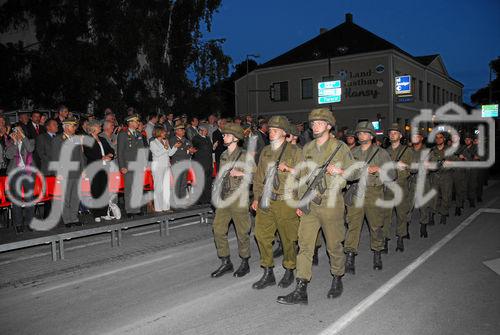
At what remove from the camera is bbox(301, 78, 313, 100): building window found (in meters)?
40.9

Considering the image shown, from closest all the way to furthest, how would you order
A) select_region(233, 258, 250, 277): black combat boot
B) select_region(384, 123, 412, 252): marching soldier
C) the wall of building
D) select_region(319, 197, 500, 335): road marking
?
select_region(319, 197, 500, 335): road marking
select_region(233, 258, 250, 277): black combat boot
select_region(384, 123, 412, 252): marching soldier
the wall of building

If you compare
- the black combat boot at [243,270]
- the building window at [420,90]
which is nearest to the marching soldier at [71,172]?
the black combat boot at [243,270]

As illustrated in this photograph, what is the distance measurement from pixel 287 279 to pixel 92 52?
15.5 metres

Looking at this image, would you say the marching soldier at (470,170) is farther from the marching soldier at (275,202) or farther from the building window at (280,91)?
the building window at (280,91)

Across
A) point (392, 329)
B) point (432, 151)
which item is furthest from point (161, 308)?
point (432, 151)

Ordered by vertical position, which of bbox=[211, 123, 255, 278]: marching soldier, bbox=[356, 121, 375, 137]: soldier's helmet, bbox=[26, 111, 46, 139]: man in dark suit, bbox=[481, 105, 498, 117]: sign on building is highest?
bbox=[481, 105, 498, 117]: sign on building

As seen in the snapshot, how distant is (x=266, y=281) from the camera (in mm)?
6199

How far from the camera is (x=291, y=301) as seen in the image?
539 cm

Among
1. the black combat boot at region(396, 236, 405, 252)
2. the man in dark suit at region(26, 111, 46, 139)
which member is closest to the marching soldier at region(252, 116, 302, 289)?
the black combat boot at region(396, 236, 405, 252)

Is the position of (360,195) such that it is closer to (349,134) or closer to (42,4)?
(349,134)

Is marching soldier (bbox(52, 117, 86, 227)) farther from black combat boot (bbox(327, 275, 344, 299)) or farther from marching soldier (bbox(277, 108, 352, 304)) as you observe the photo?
black combat boot (bbox(327, 275, 344, 299))

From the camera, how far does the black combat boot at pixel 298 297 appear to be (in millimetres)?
5398

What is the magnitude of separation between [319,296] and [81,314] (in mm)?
2838

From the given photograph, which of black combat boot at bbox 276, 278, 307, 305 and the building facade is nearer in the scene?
black combat boot at bbox 276, 278, 307, 305
